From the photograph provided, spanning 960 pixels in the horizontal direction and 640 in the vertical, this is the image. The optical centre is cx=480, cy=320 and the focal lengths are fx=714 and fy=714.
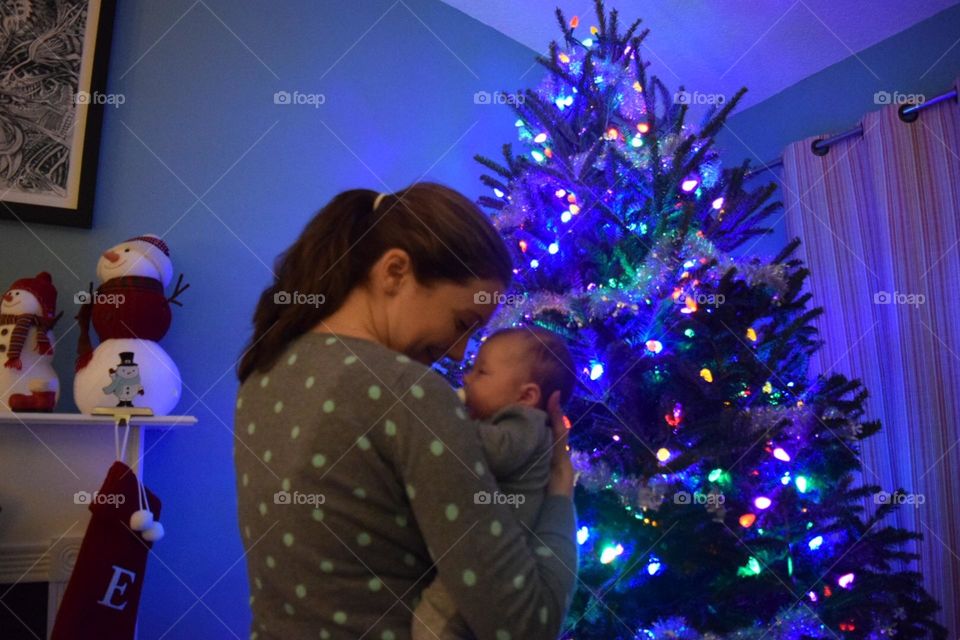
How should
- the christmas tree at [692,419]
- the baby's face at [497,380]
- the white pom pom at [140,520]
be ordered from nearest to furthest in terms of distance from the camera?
1. the baby's face at [497,380]
2. the christmas tree at [692,419]
3. the white pom pom at [140,520]

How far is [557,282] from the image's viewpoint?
5.99 feet

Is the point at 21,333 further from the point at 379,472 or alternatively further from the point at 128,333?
the point at 379,472

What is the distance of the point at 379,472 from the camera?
67cm

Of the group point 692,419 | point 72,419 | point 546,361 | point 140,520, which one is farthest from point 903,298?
point 72,419

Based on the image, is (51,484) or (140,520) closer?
(140,520)

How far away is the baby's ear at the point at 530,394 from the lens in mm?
1181

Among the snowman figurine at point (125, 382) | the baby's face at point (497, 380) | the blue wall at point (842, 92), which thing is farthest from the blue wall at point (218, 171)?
the baby's face at point (497, 380)

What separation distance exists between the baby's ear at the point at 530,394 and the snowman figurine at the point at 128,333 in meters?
1.29

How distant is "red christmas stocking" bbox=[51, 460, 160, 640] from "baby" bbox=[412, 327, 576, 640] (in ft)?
3.79

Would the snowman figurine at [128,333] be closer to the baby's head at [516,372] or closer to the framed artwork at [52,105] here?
the framed artwork at [52,105]

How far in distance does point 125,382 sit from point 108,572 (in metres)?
0.49

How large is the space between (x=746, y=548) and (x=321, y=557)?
3.60 feet

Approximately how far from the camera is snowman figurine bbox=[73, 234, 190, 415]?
1.96 m

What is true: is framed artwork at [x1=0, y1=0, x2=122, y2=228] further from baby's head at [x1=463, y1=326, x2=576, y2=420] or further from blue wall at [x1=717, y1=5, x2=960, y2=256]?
blue wall at [x1=717, y1=5, x2=960, y2=256]
